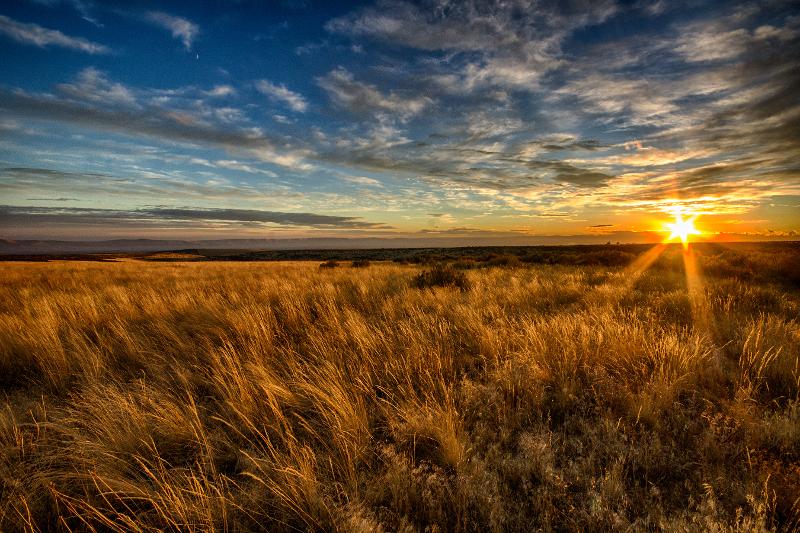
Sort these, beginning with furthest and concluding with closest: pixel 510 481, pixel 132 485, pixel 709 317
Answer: pixel 709 317
pixel 510 481
pixel 132 485

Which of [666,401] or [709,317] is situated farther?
Result: [709,317]

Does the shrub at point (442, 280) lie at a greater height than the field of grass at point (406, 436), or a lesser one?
greater

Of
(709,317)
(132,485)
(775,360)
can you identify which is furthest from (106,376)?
(709,317)

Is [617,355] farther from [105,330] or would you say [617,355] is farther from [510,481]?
[105,330]

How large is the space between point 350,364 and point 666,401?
119 inches

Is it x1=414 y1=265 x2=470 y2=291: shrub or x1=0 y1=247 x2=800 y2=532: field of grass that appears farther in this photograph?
x1=414 y1=265 x2=470 y2=291: shrub

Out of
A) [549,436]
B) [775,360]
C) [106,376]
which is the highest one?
[775,360]

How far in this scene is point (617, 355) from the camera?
12.6ft

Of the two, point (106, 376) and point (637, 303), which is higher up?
point (637, 303)

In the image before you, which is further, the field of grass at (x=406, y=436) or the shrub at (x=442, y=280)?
the shrub at (x=442, y=280)

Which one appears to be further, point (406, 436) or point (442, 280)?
point (442, 280)

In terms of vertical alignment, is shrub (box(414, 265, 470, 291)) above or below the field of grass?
above

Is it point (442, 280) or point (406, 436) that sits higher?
point (442, 280)

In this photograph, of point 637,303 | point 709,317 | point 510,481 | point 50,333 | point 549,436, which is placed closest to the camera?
point 510,481
